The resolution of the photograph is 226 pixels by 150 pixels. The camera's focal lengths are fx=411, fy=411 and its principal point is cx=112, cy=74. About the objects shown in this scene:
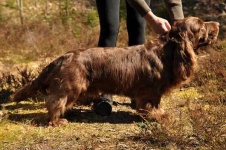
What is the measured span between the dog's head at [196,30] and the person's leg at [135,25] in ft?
2.30

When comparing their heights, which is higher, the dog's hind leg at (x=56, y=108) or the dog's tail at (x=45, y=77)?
the dog's tail at (x=45, y=77)

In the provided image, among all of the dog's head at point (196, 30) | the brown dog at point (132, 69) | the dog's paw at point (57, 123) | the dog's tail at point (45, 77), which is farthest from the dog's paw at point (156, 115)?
the dog's tail at point (45, 77)

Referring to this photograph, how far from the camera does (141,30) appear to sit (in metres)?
4.95

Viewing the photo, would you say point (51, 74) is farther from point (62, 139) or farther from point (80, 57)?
point (62, 139)

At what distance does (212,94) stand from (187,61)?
2.79 feet

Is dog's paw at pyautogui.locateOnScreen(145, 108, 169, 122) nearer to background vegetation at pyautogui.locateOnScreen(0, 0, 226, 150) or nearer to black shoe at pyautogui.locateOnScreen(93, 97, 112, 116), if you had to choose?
background vegetation at pyautogui.locateOnScreen(0, 0, 226, 150)

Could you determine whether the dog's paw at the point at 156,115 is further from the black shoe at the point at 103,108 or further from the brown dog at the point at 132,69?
the black shoe at the point at 103,108

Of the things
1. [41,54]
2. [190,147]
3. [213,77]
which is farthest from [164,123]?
[41,54]

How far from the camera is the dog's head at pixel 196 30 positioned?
425 centimetres

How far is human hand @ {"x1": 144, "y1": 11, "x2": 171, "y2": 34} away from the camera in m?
4.22

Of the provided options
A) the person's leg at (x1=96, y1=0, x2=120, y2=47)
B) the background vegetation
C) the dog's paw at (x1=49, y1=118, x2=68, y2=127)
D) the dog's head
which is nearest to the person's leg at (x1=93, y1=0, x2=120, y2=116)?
the person's leg at (x1=96, y1=0, x2=120, y2=47)

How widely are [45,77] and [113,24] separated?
99 centimetres

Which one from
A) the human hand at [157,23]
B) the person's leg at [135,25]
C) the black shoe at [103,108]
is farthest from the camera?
the person's leg at [135,25]

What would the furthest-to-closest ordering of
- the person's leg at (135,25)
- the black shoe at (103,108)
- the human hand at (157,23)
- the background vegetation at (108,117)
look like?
1. the person's leg at (135,25)
2. the black shoe at (103,108)
3. the human hand at (157,23)
4. the background vegetation at (108,117)
